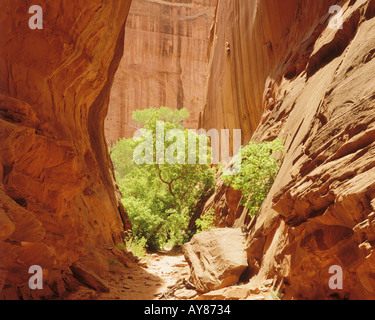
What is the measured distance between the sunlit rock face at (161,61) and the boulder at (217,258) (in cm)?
2403

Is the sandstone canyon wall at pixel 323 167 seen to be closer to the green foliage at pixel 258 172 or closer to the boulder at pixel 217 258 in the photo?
the boulder at pixel 217 258

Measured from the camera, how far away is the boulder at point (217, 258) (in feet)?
23.4

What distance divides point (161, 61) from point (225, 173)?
2592 cm

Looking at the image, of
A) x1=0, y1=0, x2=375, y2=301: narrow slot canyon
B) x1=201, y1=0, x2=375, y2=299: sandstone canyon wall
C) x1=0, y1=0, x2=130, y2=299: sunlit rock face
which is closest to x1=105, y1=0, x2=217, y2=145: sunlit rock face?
x1=0, y1=0, x2=375, y2=301: narrow slot canyon

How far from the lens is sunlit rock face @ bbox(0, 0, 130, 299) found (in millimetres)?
5184

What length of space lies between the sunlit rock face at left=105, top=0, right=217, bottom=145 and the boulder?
78.8 feet

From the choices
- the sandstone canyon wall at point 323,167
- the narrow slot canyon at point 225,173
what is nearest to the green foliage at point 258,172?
the narrow slot canyon at point 225,173

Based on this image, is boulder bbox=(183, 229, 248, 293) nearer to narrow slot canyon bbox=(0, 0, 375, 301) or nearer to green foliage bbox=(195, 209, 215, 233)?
narrow slot canyon bbox=(0, 0, 375, 301)

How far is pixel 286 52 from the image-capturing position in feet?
39.0

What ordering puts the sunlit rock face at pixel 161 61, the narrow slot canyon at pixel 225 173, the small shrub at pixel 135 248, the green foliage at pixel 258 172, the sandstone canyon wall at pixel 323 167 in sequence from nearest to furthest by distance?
1. the sandstone canyon wall at pixel 323 167
2. the narrow slot canyon at pixel 225 173
3. the green foliage at pixel 258 172
4. the small shrub at pixel 135 248
5. the sunlit rock face at pixel 161 61

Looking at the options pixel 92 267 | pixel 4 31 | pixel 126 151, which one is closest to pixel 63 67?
pixel 4 31

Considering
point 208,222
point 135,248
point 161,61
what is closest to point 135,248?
point 135,248
